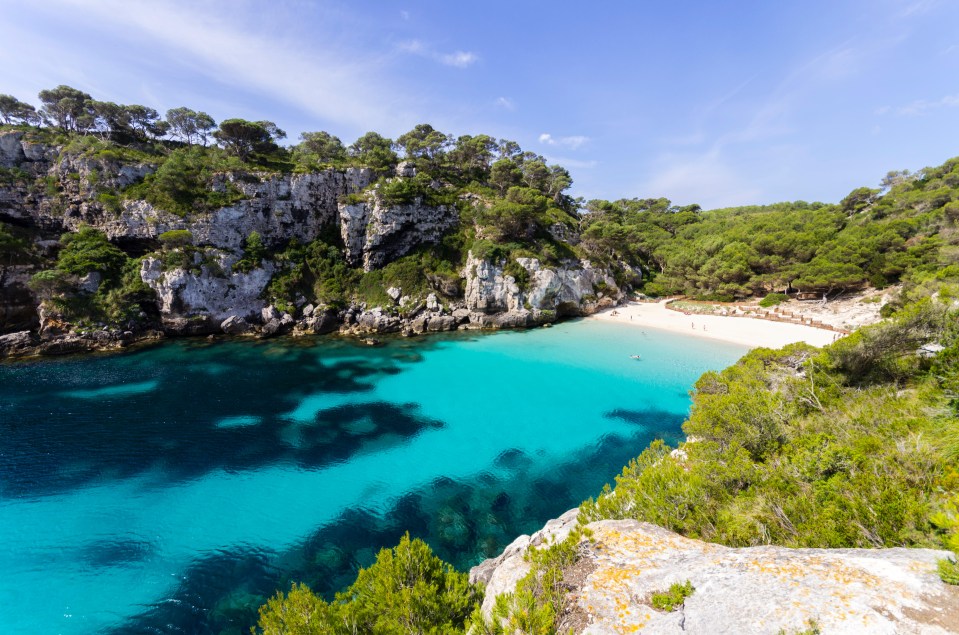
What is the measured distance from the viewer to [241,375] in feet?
81.5

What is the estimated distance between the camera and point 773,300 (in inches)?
1511

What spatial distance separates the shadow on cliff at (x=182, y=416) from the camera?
574 inches

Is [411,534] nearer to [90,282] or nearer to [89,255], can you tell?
[90,282]

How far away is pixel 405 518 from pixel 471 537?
2558 mm

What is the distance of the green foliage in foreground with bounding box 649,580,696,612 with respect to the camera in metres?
3.68

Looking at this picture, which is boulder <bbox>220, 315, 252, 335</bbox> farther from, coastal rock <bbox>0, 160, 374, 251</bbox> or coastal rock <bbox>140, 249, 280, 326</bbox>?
Answer: coastal rock <bbox>0, 160, 374, 251</bbox>

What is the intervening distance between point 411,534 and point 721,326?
37.1 metres

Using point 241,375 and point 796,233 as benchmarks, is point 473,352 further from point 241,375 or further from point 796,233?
point 796,233

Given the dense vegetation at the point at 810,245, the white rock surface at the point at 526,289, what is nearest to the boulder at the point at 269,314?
the white rock surface at the point at 526,289

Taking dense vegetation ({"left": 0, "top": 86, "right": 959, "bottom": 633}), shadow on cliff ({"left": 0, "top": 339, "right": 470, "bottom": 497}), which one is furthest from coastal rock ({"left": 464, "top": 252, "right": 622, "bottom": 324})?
shadow on cliff ({"left": 0, "top": 339, "right": 470, "bottom": 497})

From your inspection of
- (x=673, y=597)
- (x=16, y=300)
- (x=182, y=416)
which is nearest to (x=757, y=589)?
(x=673, y=597)

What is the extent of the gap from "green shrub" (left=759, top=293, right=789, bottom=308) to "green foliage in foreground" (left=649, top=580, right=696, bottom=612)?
4746 centimetres

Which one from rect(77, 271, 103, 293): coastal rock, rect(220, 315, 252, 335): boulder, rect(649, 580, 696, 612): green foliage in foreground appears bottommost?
rect(220, 315, 252, 335): boulder

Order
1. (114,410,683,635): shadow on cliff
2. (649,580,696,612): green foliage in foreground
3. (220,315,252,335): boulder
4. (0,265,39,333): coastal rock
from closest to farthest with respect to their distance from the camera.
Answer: (649,580,696,612): green foliage in foreground, (114,410,683,635): shadow on cliff, (0,265,39,333): coastal rock, (220,315,252,335): boulder
